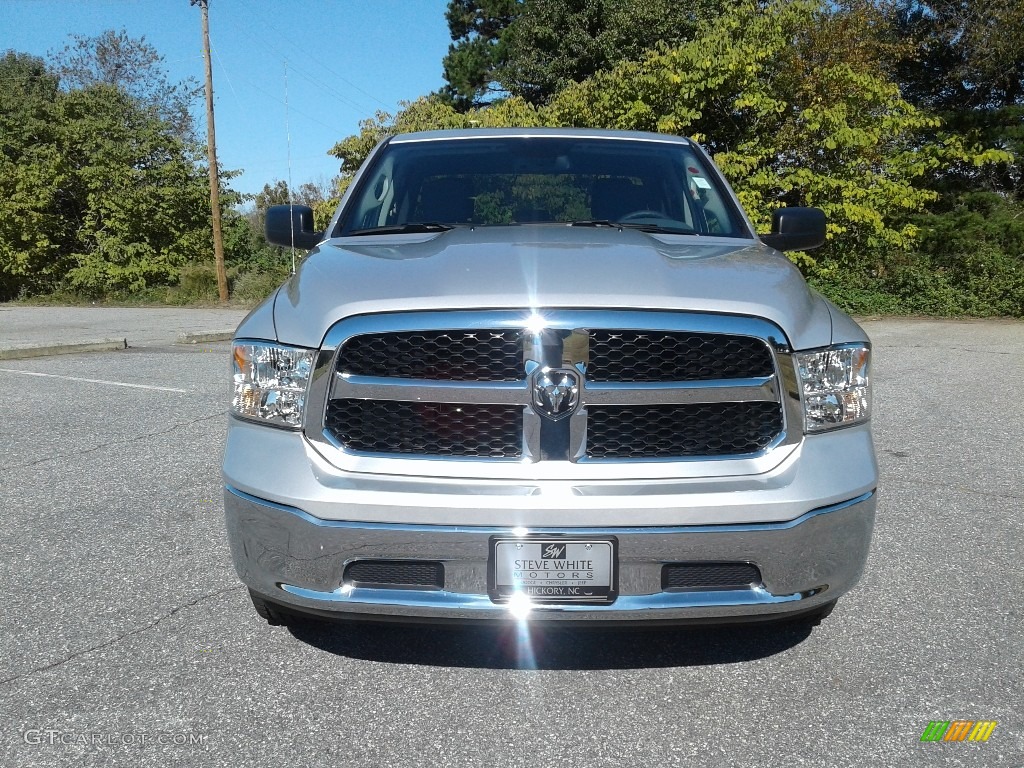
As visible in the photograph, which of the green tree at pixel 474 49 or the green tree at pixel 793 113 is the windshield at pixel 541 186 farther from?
the green tree at pixel 474 49

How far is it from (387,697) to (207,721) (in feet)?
1.63

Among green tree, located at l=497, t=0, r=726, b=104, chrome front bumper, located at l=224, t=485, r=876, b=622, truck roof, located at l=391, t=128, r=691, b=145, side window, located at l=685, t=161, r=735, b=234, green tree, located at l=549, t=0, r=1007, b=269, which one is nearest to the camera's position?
chrome front bumper, located at l=224, t=485, r=876, b=622

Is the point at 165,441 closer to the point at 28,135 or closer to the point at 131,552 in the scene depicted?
the point at 131,552

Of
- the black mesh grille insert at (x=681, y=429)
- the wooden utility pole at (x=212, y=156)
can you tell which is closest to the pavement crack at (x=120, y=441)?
the black mesh grille insert at (x=681, y=429)

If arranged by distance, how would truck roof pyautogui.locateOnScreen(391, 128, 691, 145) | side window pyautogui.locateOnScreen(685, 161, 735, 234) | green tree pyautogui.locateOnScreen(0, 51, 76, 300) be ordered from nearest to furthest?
side window pyautogui.locateOnScreen(685, 161, 735, 234) < truck roof pyautogui.locateOnScreen(391, 128, 691, 145) < green tree pyautogui.locateOnScreen(0, 51, 76, 300)

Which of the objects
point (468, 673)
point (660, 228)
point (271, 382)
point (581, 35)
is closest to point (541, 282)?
point (271, 382)

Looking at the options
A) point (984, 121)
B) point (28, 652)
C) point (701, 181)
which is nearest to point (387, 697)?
point (28, 652)

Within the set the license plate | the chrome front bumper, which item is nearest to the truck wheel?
the chrome front bumper

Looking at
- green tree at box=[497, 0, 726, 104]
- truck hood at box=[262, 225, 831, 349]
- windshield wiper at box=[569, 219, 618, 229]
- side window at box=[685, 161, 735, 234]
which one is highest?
green tree at box=[497, 0, 726, 104]

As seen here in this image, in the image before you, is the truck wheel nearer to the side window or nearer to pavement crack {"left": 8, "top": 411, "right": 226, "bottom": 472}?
the side window

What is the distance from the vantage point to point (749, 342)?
251cm

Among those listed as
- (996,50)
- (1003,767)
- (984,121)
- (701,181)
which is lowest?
(1003,767)

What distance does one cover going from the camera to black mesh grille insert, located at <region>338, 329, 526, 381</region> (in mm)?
2453

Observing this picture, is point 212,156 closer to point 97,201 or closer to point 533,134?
point 97,201
